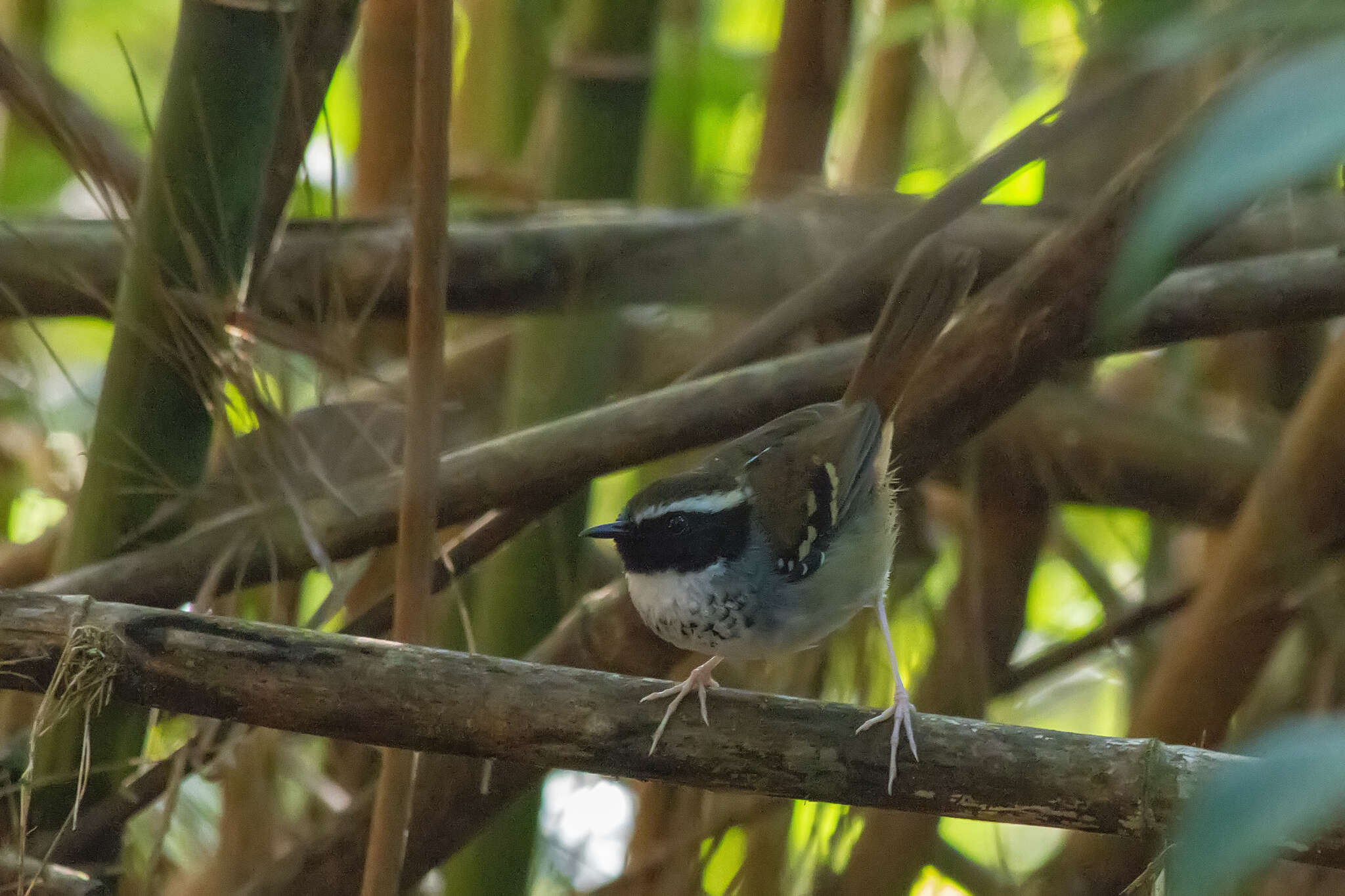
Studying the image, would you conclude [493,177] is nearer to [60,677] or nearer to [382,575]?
[382,575]

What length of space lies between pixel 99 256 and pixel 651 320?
146 centimetres

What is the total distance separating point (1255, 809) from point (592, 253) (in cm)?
231

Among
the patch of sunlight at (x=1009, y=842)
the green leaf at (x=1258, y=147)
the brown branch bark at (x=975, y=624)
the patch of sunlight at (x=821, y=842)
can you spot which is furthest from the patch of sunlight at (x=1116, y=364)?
the green leaf at (x=1258, y=147)

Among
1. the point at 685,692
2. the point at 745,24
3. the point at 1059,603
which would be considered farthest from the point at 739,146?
the point at 685,692

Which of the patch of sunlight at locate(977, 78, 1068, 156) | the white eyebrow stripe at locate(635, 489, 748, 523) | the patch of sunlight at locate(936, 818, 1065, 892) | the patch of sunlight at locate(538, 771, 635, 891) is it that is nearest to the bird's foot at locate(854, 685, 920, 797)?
the white eyebrow stripe at locate(635, 489, 748, 523)

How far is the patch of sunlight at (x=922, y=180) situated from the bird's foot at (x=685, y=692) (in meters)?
2.29

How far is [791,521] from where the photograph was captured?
7.57 feet

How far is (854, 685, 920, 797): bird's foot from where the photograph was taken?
163 centimetres

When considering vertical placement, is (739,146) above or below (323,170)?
above

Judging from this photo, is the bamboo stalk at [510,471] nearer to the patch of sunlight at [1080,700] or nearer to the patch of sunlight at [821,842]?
the patch of sunlight at [821,842]

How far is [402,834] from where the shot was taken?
1924 millimetres

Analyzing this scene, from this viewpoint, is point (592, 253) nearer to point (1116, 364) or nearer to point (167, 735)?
point (167, 735)

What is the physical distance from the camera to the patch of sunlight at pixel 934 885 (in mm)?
3094

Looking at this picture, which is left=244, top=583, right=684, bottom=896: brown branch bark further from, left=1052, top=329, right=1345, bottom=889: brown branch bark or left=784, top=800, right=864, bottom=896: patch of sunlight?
left=1052, top=329, right=1345, bottom=889: brown branch bark
